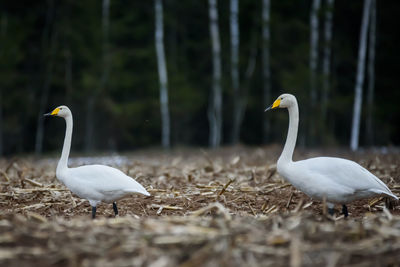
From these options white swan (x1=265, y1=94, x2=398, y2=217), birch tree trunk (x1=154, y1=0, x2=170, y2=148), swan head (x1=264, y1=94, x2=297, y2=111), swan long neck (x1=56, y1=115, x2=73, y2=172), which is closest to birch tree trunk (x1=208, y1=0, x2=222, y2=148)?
birch tree trunk (x1=154, y1=0, x2=170, y2=148)

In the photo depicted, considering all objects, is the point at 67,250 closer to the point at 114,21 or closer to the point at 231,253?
the point at 231,253

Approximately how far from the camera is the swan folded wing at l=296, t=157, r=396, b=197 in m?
5.48

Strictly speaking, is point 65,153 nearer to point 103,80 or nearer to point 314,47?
point 103,80

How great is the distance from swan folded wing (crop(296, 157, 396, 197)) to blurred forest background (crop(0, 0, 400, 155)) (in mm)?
16771

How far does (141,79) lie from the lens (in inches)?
1022

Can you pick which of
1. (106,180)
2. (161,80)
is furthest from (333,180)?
(161,80)

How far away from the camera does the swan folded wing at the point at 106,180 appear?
5836 millimetres

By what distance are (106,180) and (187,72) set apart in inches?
863

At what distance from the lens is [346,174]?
5.59m

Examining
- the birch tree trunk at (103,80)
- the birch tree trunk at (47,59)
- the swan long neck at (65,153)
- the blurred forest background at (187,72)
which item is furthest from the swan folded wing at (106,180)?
the birch tree trunk at (47,59)

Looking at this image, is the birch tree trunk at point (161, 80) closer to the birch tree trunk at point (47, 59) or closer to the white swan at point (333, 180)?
the birch tree trunk at point (47, 59)

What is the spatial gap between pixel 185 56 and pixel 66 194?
72.2 ft

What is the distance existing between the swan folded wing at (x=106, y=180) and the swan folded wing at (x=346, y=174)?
2026mm

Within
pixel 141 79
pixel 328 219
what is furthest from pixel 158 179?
pixel 141 79
